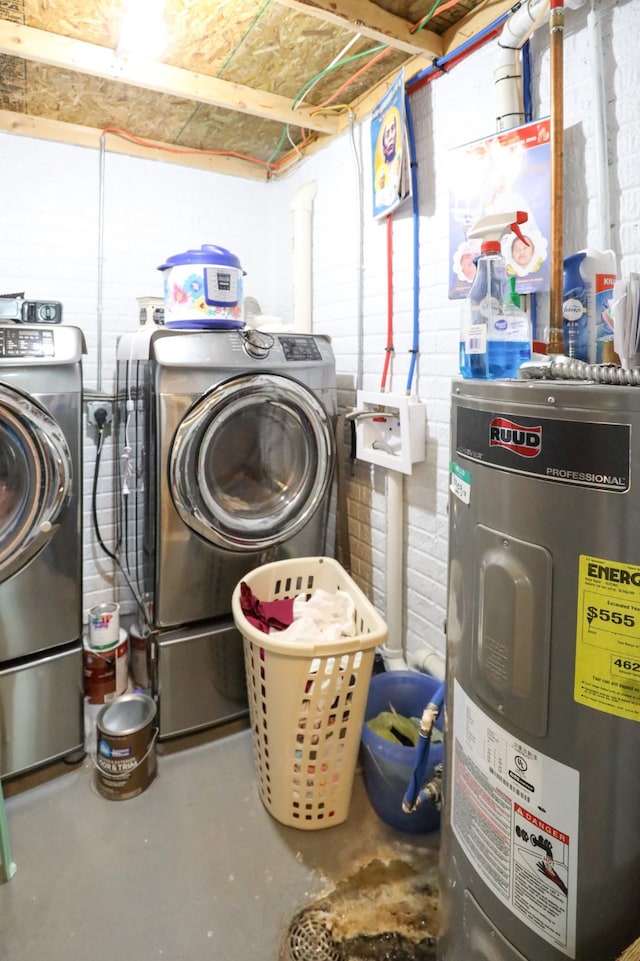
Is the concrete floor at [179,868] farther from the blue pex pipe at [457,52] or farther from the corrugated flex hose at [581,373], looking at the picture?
the blue pex pipe at [457,52]

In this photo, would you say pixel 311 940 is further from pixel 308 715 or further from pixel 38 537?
pixel 38 537

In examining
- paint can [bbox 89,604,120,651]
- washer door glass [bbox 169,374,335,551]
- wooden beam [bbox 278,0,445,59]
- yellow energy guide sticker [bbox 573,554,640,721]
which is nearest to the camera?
yellow energy guide sticker [bbox 573,554,640,721]

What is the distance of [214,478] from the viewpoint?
200 centimetres

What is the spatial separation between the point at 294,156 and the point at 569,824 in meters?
3.00

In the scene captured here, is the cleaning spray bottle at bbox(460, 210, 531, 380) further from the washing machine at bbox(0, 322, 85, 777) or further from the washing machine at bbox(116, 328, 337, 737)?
the washing machine at bbox(0, 322, 85, 777)

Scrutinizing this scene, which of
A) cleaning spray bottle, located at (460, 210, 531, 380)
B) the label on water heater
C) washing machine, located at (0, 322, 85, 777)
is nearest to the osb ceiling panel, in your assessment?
cleaning spray bottle, located at (460, 210, 531, 380)

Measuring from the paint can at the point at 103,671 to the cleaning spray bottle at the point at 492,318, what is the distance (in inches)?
68.5

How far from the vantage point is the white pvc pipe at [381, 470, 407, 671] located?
218 cm

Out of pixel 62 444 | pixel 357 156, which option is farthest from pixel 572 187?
pixel 62 444

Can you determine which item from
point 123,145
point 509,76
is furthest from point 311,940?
point 123,145

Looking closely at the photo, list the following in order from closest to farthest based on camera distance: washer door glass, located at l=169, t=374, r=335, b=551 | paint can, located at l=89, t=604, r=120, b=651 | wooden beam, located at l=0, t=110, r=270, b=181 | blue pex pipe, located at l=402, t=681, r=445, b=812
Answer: blue pex pipe, located at l=402, t=681, r=445, b=812, washer door glass, located at l=169, t=374, r=335, b=551, paint can, located at l=89, t=604, r=120, b=651, wooden beam, located at l=0, t=110, r=270, b=181

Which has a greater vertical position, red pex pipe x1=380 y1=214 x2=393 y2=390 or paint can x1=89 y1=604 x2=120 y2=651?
red pex pipe x1=380 y1=214 x2=393 y2=390

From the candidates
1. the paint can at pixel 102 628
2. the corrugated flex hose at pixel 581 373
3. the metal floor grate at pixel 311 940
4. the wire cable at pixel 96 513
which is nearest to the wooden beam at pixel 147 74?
the wire cable at pixel 96 513

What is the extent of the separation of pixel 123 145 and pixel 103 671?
243 centimetres
